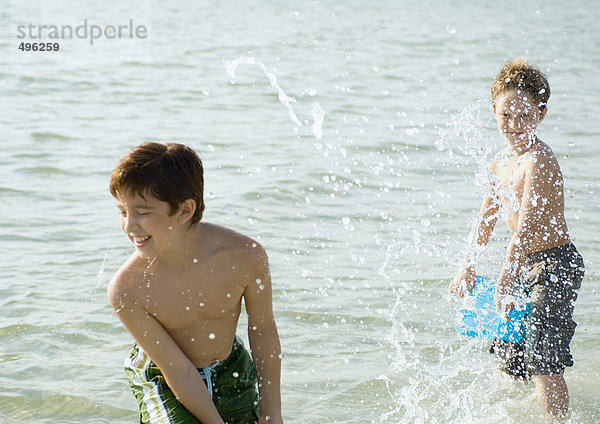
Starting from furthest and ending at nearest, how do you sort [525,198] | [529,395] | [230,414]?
[529,395] → [525,198] → [230,414]

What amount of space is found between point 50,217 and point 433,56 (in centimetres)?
1016

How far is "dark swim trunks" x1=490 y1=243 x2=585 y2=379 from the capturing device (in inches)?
161

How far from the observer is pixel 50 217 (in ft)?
22.8

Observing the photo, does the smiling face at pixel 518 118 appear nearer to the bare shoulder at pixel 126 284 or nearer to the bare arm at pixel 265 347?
the bare arm at pixel 265 347

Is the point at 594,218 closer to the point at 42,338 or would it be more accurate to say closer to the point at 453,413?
the point at 453,413

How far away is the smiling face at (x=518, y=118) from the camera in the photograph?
4.17 m

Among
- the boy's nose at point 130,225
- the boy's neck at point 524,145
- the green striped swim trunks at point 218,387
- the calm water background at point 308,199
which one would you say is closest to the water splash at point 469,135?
the calm water background at point 308,199

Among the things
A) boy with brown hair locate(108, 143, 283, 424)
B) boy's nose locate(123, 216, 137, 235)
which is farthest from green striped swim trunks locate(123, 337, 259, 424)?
boy's nose locate(123, 216, 137, 235)

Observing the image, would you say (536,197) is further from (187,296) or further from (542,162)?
(187,296)

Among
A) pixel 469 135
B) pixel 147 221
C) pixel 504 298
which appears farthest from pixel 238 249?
pixel 469 135

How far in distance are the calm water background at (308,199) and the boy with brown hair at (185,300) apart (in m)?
1.26

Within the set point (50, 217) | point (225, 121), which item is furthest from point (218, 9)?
point (50, 217)

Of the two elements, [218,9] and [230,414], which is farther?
[218,9]

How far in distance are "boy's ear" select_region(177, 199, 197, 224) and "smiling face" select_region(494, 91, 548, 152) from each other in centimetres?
187
